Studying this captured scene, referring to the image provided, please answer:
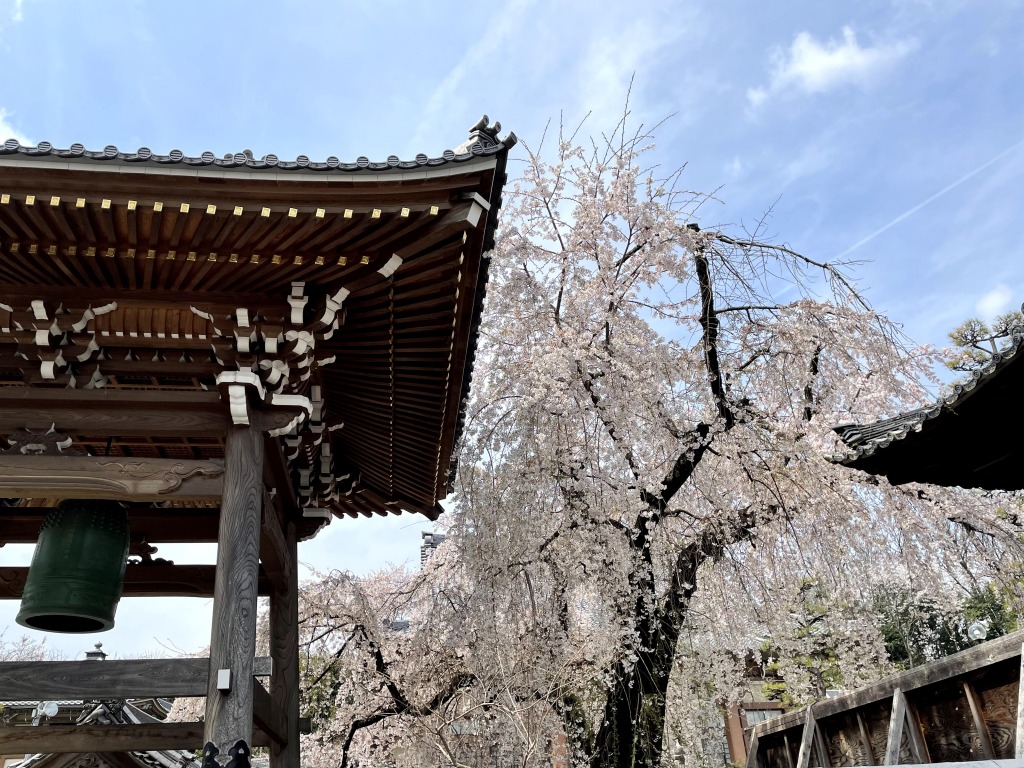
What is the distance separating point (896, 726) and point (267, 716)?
3.66m

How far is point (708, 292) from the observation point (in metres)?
7.52

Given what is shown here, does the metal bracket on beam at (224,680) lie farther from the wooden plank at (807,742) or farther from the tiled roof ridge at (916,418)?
the wooden plank at (807,742)

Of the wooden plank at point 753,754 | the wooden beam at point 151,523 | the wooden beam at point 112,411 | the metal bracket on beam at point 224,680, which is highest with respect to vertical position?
the wooden beam at point 112,411

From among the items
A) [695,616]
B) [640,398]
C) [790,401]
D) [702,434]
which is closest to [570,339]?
[640,398]

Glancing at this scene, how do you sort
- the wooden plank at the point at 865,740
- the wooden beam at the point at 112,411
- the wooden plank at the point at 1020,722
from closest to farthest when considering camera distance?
the wooden plank at the point at 1020,722 < the wooden beam at the point at 112,411 < the wooden plank at the point at 865,740

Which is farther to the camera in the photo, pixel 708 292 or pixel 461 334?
pixel 708 292

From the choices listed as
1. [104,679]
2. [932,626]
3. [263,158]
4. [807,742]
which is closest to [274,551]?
[104,679]

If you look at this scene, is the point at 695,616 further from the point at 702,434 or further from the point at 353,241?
the point at 353,241

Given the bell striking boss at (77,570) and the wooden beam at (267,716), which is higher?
the bell striking boss at (77,570)

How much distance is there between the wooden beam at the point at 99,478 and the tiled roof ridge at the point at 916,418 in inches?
135

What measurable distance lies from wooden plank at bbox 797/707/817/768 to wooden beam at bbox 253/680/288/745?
3788 mm

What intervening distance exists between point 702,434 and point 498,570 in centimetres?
242

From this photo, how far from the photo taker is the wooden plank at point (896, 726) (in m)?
4.16

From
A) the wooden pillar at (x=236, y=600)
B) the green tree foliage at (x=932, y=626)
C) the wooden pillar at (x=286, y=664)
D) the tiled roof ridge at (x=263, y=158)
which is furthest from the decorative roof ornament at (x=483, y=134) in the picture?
the green tree foliage at (x=932, y=626)
